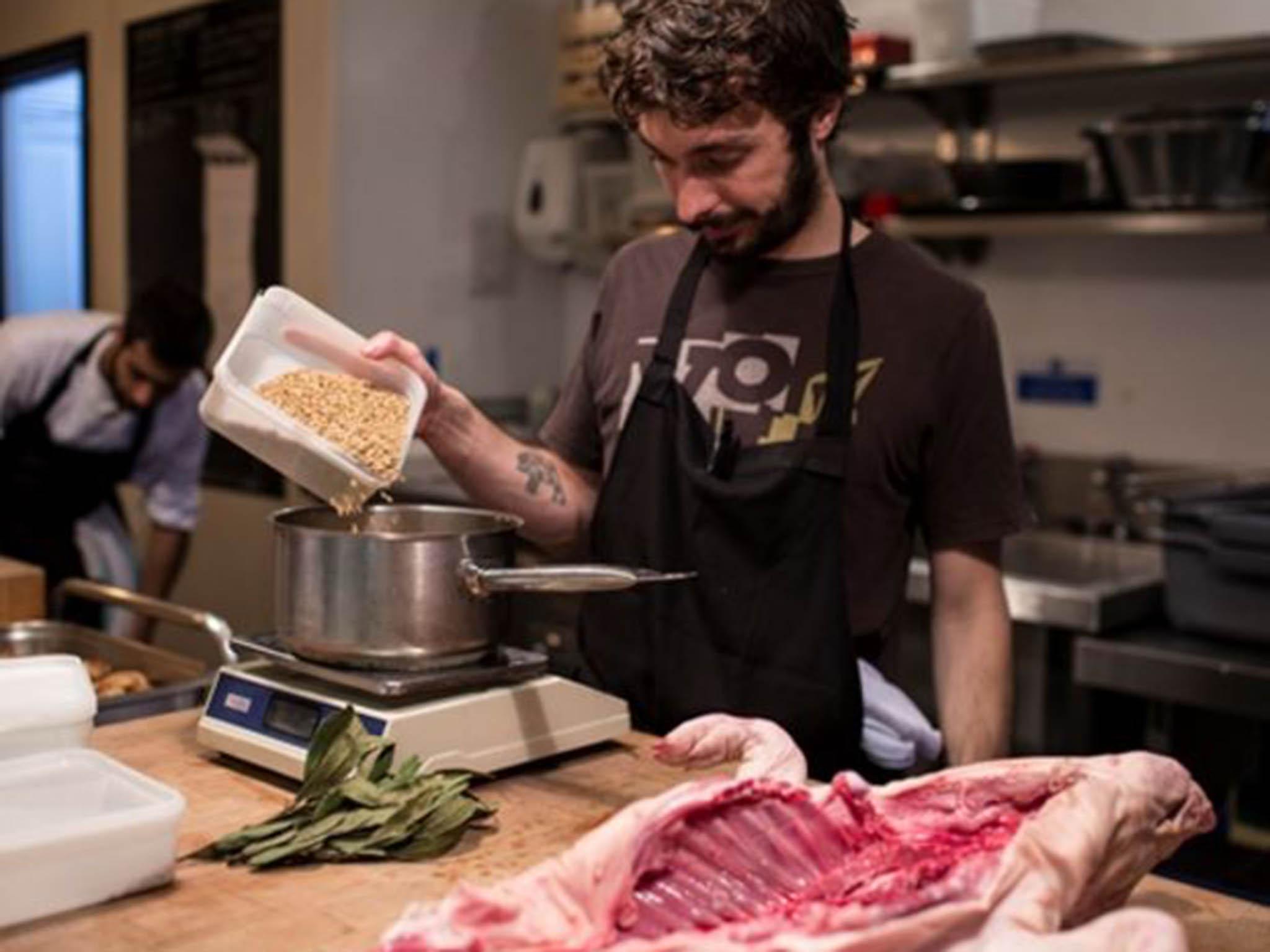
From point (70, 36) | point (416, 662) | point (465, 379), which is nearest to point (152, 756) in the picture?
point (416, 662)

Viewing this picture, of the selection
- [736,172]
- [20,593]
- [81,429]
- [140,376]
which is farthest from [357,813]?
[81,429]

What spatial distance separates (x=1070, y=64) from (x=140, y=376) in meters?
2.16

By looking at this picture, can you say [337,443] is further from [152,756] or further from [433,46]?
[433,46]

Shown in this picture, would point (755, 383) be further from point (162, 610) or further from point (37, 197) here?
point (37, 197)

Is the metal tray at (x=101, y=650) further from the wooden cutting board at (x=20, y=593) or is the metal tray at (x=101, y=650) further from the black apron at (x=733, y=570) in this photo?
the black apron at (x=733, y=570)

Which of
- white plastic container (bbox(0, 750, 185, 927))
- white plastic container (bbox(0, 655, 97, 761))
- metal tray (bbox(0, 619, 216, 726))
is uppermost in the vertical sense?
white plastic container (bbox(0, 655, 97, 761))

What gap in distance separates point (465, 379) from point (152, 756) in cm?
314

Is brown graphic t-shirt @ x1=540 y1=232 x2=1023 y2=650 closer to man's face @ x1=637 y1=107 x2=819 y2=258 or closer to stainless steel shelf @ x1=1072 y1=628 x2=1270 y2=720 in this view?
man's face @ x1=637 y1=107 x2=819 y2=258

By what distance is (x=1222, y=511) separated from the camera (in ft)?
9.27

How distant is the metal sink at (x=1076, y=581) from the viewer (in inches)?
116

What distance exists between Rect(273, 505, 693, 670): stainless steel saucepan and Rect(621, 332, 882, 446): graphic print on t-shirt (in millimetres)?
474

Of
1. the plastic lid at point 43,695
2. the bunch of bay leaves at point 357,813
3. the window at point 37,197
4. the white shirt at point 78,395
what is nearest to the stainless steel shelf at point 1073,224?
the white shirt at point 78,395

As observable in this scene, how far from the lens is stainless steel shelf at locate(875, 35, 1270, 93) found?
3.20 metres

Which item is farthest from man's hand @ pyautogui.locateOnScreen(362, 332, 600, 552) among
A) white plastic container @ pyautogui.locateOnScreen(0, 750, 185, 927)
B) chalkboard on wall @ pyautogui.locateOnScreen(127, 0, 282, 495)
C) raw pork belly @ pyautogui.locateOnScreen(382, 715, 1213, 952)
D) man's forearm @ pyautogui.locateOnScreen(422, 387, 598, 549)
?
chalkboard on wall @ pyautogui.locateOnScreen(127, 0, 282, 495)
